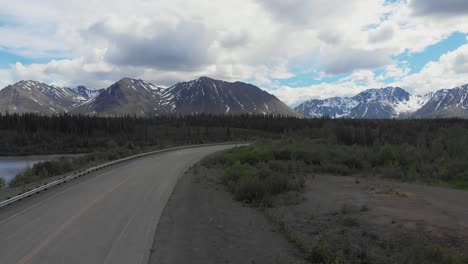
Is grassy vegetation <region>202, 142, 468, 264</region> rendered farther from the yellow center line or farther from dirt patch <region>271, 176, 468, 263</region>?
the yellow center line

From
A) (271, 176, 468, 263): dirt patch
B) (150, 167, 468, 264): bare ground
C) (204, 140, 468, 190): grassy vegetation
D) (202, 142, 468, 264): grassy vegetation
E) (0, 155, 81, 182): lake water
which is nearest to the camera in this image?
(202, 142, 468, 264): grassy vegetation

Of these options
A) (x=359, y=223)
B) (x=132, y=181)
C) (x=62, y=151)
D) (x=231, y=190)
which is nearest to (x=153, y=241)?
(x=359, y=223)

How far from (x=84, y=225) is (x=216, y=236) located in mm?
3694

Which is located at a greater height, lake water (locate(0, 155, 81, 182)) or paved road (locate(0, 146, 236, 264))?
paved road (locate(0, 146, 236, 264))

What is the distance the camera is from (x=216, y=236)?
9398 mm

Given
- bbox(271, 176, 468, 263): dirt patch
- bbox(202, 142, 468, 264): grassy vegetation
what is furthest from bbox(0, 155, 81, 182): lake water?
bbox(271, 176, 468, 263): dirt patch

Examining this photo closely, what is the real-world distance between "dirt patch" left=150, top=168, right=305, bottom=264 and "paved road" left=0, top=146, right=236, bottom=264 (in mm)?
431

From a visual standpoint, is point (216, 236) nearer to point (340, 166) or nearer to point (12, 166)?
point (340, 166)

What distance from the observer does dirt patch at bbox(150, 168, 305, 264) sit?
7805mm

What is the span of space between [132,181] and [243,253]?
12888 millimetres

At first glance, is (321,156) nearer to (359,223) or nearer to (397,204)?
(397,204)

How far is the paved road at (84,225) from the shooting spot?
25.8 feet

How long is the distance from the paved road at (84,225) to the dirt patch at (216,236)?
431mm

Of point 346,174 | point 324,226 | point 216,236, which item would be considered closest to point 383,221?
point 324,226
